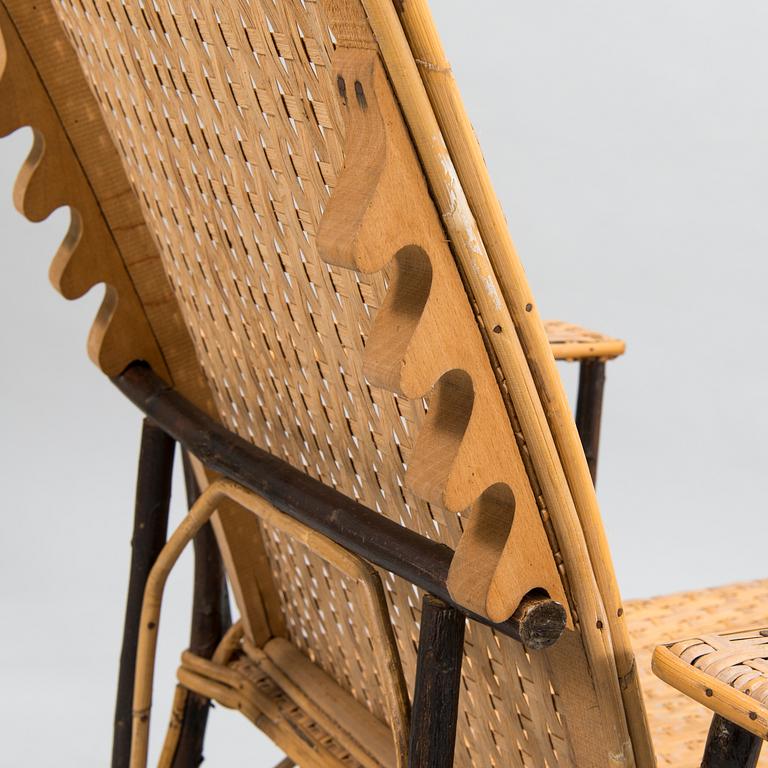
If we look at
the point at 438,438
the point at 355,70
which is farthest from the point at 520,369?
the point at 355,70

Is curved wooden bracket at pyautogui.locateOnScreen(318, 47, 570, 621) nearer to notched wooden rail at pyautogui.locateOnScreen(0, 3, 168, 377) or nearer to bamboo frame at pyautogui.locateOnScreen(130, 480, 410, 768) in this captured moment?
bamboo frame at pyautogui.locateOnScreen(130, 480, 410, 768)

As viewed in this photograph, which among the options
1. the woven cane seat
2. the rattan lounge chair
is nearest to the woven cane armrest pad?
the rattan lounge chair

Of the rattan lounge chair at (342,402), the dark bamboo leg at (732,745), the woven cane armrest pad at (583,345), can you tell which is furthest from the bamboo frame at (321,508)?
the woven cane armrest pad at (583,345)

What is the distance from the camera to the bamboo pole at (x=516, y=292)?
90 cm

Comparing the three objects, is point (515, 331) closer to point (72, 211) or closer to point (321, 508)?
point (321, 508)

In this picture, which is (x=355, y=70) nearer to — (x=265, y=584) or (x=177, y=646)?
(x=265, y=584)

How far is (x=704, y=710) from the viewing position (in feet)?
5.26

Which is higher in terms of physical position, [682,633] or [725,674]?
[682,633]

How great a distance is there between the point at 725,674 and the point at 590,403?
3.50ft

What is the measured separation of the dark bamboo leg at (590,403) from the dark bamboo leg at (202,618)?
0.56 metres

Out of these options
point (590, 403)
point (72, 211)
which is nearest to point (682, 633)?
point (590, 403)

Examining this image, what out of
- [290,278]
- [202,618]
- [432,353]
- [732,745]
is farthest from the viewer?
[202,618]

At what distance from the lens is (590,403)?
6.81 ft

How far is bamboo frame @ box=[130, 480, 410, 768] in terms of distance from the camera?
4.29 feet
